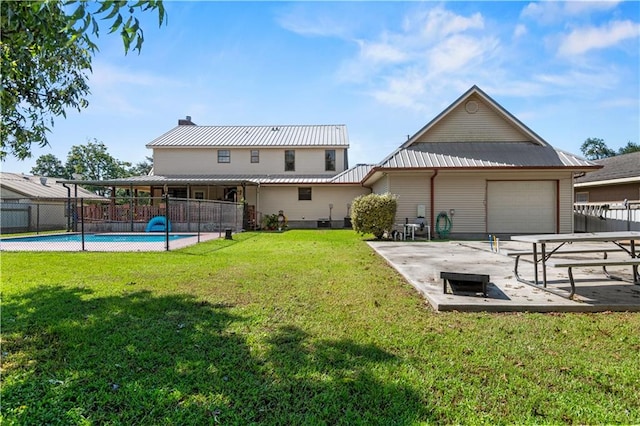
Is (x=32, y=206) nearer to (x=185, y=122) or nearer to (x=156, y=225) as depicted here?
(x=156, y=225)

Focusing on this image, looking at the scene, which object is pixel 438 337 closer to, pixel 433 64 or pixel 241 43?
Result: pixel 241 43

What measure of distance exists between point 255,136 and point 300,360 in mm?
24996

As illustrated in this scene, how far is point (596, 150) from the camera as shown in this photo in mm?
60188

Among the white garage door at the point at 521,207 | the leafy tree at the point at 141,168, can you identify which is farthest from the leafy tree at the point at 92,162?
the white garage door at the point at 521,207

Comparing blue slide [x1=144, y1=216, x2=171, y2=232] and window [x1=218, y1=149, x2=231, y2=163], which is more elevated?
window [x1=218, y1=149, x2=231, y2=163]

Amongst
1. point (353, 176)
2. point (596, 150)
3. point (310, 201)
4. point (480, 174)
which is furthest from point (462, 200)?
point (596, 150)

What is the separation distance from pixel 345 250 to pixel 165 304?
21.5ft

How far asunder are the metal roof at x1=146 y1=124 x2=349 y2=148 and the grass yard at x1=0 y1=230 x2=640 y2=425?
20607 millimetres

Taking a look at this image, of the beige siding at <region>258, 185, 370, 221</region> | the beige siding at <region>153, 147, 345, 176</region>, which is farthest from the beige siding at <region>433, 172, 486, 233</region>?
the beige siding at <region>153, 147, 345, 176</region>

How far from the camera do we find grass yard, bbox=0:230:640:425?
86.3 inches

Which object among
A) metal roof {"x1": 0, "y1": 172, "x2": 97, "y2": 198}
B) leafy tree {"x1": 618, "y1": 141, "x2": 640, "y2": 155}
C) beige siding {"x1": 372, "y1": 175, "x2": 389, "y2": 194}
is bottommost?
beige siding {"x1": 372, "y1": 175, "x2": 389, "y2": 194}

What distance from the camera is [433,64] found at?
36.3ft

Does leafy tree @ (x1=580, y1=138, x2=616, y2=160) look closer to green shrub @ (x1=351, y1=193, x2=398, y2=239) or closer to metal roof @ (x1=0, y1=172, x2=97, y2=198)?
green shrub @ (x1=351, y1=193, x2=398, y2=239)

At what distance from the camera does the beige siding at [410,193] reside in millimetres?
14945
